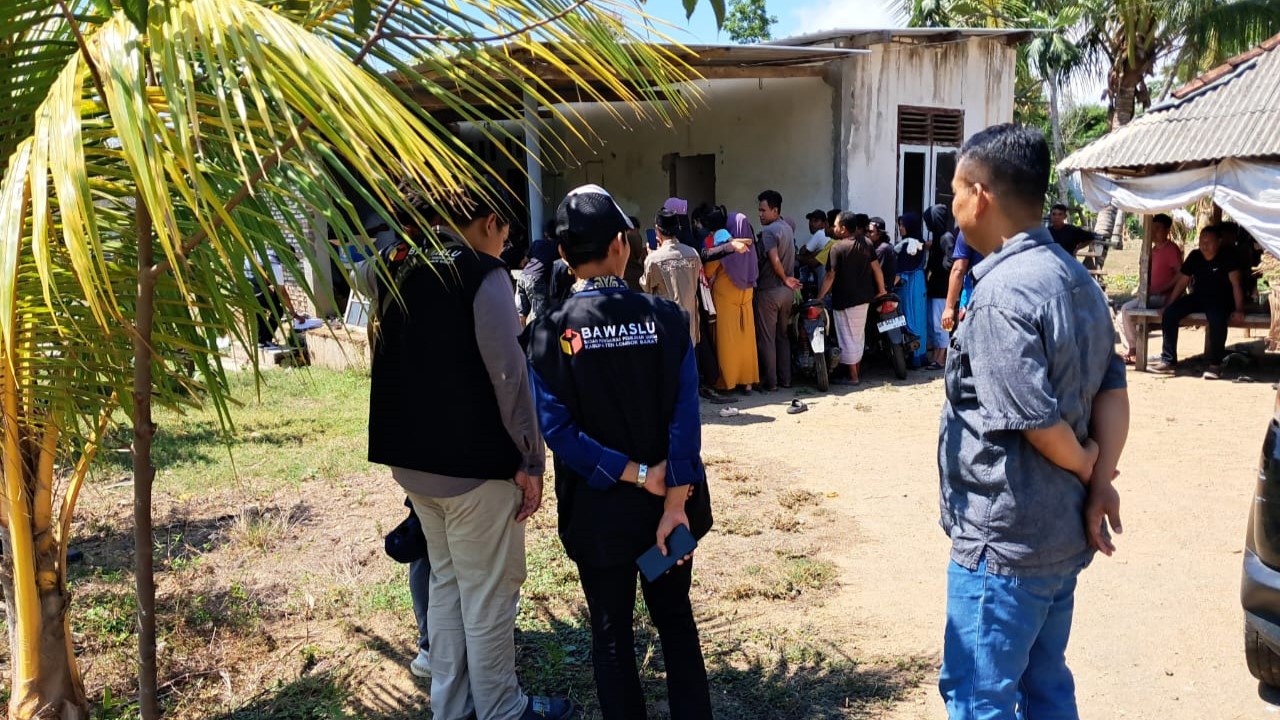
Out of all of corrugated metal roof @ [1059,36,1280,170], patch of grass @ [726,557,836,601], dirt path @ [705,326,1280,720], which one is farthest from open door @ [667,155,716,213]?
patch of grass @ [726,557,836,601]

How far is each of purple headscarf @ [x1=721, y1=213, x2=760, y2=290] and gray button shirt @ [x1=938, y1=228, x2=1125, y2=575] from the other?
21.0 feet

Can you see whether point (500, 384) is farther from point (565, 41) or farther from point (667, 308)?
point (565, 41)

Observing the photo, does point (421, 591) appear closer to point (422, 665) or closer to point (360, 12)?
point (422, 665)

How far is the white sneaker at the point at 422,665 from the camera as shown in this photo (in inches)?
139

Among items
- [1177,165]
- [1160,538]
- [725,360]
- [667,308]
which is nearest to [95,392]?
[667,308]

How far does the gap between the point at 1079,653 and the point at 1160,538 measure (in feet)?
A: 5.41

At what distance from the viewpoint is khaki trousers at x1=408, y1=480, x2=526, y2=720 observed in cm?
291

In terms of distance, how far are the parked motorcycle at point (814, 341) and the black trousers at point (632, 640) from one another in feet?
21.6

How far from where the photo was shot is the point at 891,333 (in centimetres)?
956

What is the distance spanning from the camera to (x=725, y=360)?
8930mm

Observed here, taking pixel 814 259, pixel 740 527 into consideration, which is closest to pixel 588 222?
pixel 740 527

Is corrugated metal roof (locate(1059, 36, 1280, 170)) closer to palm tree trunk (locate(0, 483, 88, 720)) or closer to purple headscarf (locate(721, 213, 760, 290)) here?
purple headscarf (locate(721, 213, 760, 290))

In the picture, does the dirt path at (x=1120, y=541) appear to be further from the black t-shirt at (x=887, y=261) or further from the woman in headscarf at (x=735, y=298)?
the black t-shirt at (x=887, y=261)

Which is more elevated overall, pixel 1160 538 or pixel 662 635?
pixel 662 635
